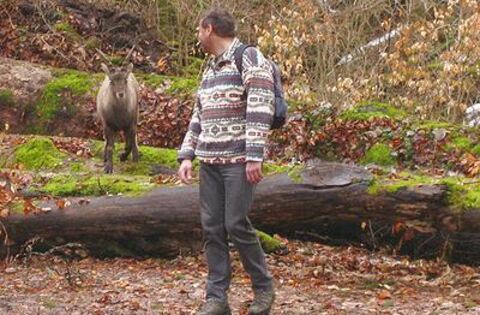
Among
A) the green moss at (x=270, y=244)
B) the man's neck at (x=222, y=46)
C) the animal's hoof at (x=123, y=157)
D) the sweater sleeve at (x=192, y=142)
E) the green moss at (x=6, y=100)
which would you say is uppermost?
the man's neck at (x=222, y=46)

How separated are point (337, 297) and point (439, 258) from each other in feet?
4.67

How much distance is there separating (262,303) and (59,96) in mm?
9926

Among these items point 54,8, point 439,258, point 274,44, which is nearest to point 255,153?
point 439,258

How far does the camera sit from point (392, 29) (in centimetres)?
1825

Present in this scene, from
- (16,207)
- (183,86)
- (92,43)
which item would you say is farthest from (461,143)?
(92,43)

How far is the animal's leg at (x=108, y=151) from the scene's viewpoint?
1186 centimetres

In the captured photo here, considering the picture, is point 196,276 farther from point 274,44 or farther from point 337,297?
point 274,44

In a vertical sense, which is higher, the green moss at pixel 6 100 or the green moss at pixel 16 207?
the green moss at pixel 6 100

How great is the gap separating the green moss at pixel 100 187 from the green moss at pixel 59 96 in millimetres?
5731

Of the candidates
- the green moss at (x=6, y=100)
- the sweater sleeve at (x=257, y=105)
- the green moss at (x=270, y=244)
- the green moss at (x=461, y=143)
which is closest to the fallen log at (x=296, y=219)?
the green moss at (x=270, y=244)

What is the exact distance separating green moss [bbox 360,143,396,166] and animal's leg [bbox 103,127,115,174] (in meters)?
3.44

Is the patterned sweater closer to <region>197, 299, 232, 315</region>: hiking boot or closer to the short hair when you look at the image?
the short hair

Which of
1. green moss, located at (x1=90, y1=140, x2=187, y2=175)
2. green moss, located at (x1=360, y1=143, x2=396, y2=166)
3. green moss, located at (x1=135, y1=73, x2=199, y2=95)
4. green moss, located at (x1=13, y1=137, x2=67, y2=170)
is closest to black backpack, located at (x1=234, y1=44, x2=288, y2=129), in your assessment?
green moss, located at (x1=90, y1=140, x2=187, y2=175)

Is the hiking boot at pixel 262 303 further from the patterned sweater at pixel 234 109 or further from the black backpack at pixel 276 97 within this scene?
the black backpack at pixel 276 97
